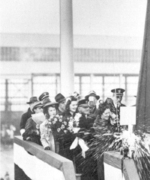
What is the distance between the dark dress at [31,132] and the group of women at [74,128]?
115 millimetres

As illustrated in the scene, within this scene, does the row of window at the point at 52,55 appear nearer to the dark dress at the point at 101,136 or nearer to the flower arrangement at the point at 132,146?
the dark dress at the point at 101,136

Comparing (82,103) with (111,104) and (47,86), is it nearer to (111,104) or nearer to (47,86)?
(111,104)

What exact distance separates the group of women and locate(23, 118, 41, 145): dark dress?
0.12 meters

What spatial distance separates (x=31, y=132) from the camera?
466cm

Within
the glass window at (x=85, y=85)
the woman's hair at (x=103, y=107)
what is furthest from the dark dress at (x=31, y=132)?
the glass window at (x=85, y=85)

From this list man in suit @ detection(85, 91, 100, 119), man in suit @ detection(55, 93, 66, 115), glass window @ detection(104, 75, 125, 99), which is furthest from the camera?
glass window @ detection(104, 75, 125, 99)

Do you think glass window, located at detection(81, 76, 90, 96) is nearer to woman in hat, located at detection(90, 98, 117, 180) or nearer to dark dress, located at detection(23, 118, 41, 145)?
dark dress, located at detection(23, 118, 41, 145)

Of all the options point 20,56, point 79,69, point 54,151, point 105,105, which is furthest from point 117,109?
point 20,56

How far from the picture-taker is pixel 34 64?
802cm

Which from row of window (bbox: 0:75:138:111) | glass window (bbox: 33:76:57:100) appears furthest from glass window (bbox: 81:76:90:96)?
glass window (bbox: 33:76:57:100)

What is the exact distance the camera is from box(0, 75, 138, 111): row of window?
21.9ft

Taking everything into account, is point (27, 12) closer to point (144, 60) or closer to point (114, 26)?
point (114, 26)

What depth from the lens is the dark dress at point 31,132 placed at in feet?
15.0

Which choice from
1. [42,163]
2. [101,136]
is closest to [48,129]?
[42,163]
